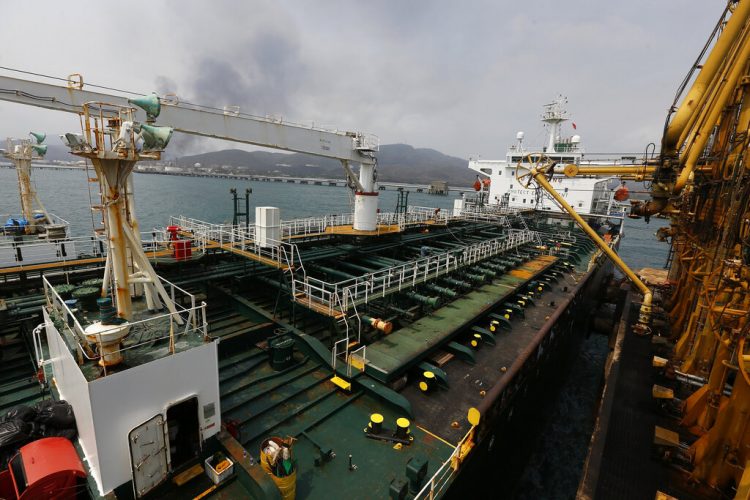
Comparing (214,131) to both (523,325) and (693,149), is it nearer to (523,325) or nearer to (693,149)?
(523,325)

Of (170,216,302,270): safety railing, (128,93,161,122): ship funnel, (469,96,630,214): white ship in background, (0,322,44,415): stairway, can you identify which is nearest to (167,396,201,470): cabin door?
(0,322,44,415): stairway

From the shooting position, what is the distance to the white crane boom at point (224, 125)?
11.5 metres

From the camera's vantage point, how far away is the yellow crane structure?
932 cm

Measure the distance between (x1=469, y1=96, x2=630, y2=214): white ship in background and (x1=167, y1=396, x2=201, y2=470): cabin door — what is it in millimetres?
44935

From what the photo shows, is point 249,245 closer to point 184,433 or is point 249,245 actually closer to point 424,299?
point 424,299

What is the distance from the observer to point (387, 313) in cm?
1597

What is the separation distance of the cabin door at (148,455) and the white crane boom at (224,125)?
1119 cm

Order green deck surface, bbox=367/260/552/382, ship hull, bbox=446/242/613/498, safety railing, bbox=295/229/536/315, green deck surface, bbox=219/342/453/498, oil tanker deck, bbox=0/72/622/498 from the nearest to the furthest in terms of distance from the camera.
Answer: oil tanker deck, bbox=0/72/622/498 → green deck surface, bbox=219/342/453/498 → ship hull, bbox=446/242/613/498 → green deck surface, bbox=367/260/552/382 → safety railing, bbox=295/229/536/315

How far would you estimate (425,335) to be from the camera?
14148 millimetres

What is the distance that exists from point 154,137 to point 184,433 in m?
6.86

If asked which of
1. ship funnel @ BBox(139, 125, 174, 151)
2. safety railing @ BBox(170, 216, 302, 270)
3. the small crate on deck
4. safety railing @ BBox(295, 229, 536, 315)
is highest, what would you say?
ship funnel @ BBox(139, 125, 174, 151)

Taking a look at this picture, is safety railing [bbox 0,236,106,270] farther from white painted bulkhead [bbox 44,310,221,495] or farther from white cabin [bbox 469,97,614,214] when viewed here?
white cabin [bbox 469,97,614,214]

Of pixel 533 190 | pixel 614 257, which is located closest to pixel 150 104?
pixel 614 257

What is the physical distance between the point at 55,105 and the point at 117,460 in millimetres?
11933
